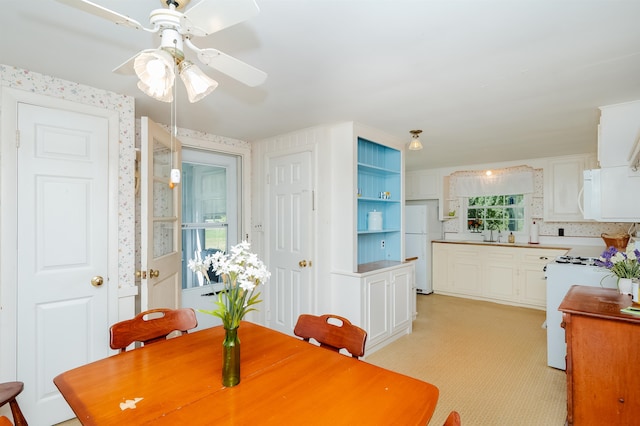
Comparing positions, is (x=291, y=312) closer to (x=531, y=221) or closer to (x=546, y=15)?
(x=546, y=15)

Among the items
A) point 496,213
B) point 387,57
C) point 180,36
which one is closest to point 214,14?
point 180,36

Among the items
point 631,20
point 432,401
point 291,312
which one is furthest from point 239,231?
point 631,20

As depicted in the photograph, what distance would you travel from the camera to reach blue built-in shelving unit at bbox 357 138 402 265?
3744 mm

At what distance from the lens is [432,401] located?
1.15 m

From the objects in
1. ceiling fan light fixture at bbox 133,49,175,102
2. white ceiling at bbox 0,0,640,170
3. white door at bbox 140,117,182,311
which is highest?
white ceiling at bbox 0,0,640,170

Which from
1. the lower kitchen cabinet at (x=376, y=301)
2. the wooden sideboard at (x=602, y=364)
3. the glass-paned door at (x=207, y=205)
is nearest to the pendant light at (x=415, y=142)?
the lower kitchen cabinet at (x=376, y=301)

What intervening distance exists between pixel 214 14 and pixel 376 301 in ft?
9.10

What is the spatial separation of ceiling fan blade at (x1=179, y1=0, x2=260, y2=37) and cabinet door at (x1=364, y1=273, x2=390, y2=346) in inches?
96.5

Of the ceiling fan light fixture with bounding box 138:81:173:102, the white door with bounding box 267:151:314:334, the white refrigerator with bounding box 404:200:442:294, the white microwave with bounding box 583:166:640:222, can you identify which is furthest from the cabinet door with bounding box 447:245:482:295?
the ceiling fan light fixture with bounding box 138:81:173:102

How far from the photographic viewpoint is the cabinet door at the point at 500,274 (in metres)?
4.85

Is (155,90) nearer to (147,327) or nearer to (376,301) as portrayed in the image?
(147,327)

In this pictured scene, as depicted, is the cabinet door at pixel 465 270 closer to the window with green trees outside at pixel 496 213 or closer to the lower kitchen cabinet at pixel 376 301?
the window with green trees outside at pixel 496 213

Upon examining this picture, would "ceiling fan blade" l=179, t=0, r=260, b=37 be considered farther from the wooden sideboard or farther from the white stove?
the white stove

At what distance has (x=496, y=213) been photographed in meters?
5.56
